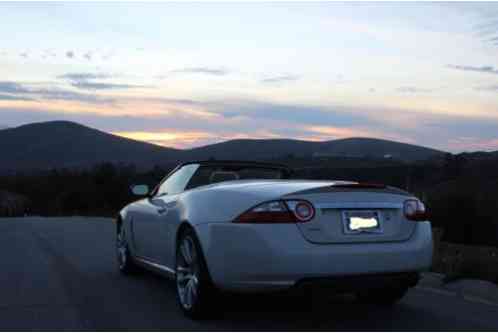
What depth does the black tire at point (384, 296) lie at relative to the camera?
7.27 m

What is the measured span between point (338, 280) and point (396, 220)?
2.67ft

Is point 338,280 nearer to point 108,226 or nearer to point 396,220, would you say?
point 396,220

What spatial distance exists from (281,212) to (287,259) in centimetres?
39

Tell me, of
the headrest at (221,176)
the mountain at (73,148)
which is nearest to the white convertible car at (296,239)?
the headrest at (221,176)

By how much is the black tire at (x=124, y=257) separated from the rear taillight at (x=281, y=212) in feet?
11.8

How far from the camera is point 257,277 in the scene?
6035mm

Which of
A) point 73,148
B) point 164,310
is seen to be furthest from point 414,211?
point 73,148

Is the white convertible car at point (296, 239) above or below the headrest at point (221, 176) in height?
below

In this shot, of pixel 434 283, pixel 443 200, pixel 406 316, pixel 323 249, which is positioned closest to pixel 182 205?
pixel 323 249

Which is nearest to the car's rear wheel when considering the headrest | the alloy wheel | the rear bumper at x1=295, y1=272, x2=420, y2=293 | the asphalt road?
the asphalt road

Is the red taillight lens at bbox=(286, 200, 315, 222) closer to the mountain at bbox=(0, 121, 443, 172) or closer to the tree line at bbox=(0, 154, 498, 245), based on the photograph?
the tree line at bbox=(0, 154, 498, 245)

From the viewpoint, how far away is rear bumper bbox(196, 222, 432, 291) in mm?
5926

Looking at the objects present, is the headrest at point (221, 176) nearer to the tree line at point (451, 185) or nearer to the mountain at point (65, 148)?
the tree line at point (451, 185)

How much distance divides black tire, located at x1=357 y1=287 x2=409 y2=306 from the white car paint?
0.82m
